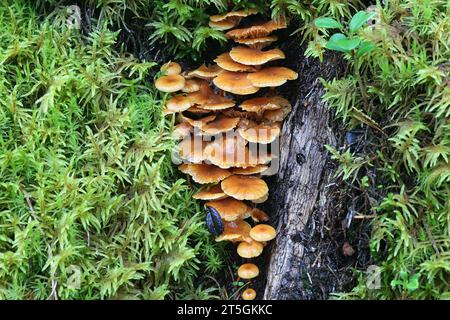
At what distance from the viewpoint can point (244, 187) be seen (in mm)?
3170

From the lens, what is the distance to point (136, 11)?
3.51 m

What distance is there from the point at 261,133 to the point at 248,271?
0.86m

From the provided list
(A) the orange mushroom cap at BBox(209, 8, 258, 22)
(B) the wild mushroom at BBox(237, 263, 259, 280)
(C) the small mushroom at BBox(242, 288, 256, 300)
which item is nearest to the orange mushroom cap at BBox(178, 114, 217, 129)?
(A) the orange mushroom cap at BBox(209, 8, 258, 22)

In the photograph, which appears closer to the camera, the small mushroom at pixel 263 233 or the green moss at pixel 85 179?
the green moss at pixel 85 179

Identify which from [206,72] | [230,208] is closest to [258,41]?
[206,72]

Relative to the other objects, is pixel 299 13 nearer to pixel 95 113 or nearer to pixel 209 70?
pixel 209 70

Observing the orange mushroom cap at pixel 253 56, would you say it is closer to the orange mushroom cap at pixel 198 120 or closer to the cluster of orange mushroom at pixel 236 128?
the cluster of orange mushroom at pixel 236 128

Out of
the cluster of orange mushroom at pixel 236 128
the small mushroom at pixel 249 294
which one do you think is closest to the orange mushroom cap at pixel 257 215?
the cluster of orange mushroom at pixel 236 128

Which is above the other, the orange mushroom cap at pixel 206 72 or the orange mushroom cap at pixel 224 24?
the orange mushroom cap at pixel 224 24

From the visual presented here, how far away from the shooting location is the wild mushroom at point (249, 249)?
123 inches

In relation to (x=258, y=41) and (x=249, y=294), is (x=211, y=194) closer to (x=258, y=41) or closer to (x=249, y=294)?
(x=249, y=294)

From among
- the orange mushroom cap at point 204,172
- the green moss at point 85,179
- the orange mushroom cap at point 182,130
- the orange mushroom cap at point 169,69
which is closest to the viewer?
the green moss at point 85,179

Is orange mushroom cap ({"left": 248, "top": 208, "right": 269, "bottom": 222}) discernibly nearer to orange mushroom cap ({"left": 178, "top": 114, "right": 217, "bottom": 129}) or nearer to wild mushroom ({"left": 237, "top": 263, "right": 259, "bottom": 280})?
wild mushroom ({"left": 237, "top": 263, "right": 259, "bottom": 280})

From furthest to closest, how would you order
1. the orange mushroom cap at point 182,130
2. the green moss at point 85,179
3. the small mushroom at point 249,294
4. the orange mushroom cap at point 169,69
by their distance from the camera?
the orange mushroom cap at point 169,69 < the orange mushroom cap at point 182,130 < the small mushroom at point 249,294 < the green moss at point 85,179
